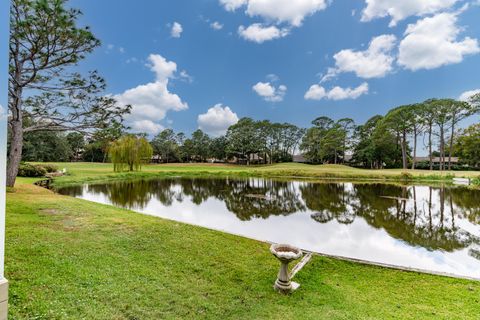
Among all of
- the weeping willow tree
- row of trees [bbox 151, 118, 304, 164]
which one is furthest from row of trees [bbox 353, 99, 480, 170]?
the weeping willow tree

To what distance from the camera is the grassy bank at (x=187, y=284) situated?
126 inches

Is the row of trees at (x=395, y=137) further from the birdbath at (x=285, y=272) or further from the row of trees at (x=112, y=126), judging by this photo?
the birdbath at (x=285, y=272)

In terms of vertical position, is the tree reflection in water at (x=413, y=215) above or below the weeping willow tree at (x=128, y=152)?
below

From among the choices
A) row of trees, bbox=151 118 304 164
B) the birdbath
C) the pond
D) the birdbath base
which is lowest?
the pond

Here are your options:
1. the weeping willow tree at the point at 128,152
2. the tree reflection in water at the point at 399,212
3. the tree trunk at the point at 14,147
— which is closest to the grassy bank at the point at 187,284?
the tree reflection in water at the point at 399,212

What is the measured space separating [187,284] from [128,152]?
26.9 m

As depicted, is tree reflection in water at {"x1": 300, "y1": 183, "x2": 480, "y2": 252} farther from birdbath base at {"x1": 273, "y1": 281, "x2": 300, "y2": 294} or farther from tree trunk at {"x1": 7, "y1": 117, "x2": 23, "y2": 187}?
tree trunk at {"x1": 7, "y1": 117, "x2": 23, "y2": 187}

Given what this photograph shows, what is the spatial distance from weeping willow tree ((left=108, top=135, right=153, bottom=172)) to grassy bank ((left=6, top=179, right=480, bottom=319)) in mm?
22325

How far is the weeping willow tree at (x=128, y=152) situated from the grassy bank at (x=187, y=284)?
22.3 m

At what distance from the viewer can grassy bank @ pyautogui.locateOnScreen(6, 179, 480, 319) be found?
10.5 ft

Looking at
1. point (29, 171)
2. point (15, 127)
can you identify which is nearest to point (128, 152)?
point (29, 171)

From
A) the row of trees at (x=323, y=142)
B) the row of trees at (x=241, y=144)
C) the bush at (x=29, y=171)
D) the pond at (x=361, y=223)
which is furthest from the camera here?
the row of trees at (x=241, y=144)

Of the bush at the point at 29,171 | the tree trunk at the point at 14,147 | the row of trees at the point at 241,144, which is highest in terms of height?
the row of trees at the point at 241,144

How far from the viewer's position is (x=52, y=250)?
4.55 metres
